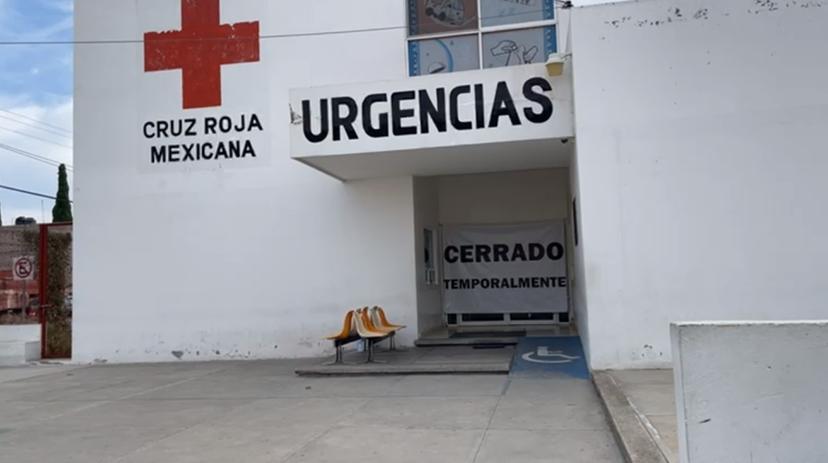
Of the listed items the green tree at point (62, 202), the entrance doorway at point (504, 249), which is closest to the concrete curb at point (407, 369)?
the entrance doorway at point (504, 249)

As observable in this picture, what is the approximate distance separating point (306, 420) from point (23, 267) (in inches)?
369

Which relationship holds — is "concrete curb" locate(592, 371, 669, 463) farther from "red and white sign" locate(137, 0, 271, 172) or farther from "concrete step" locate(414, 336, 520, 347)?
"red and white sign" locate(137, 0, 271, 172)

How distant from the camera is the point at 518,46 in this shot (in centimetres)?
1109

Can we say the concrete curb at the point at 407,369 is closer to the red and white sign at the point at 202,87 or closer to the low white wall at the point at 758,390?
the red and white sign at the point at 202,87

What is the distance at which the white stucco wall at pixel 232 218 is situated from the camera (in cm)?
1125

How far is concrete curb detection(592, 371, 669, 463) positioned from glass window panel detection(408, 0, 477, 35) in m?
6.60

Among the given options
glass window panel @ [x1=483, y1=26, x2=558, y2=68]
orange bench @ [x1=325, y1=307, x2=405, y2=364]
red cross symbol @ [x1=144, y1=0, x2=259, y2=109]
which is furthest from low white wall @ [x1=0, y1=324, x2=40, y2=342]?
glass window panel @ [x1=483, y1=26, x2=558, y2=68]

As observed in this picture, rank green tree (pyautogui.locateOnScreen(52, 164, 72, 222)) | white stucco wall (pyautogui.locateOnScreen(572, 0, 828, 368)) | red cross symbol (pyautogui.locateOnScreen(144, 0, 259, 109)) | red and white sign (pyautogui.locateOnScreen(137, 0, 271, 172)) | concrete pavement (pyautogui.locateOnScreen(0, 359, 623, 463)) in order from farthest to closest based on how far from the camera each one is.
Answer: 1. green tree (pyautogui.locateOnScreen(52, 164, 72, 222))
2. red cross symbol (pyautogui.locateOnScreen(144, 0, 259, 109))
3. red and white sign (pyautogui.locateOnScreen(137, 0, 271, 172))
4. white stucco wall (pyautogui.locateOnScreen(572, 0, 828, 368))
5. concrete pavement (pyautogui.locateOnScreen(0, 359, 623, 463))

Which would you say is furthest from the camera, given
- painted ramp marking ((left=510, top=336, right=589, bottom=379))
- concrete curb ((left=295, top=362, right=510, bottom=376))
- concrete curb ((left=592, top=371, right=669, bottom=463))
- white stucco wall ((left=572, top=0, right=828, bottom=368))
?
concrete curb ((left=295, top=362, right=510, bottom=376))

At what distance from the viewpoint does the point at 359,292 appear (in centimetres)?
1120

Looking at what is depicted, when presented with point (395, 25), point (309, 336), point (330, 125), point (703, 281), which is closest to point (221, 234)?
point (309, 336)

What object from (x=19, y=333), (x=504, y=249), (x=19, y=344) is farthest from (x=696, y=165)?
(x=19, y=333)

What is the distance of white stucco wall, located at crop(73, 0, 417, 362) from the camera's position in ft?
36.9

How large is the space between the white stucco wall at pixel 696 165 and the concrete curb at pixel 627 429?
1479 mm
